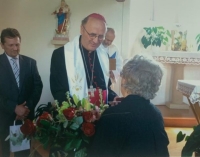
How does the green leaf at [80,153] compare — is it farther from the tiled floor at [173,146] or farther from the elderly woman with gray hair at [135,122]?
the tiled floor at [173,146]

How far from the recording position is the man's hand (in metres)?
2.31

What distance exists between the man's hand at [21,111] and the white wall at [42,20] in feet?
6.69

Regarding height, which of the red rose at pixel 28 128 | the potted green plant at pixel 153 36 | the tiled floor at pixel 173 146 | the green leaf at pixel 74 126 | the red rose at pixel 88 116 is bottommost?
the tiled floor at pixel 173 146

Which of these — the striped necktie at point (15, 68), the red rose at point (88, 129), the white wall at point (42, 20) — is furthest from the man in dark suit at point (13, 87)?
the white wall at point (42, 20)

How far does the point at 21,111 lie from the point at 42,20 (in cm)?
242

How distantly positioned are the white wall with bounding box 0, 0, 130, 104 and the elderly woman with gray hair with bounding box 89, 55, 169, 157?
3.16 meters

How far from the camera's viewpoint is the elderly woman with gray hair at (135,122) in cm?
130

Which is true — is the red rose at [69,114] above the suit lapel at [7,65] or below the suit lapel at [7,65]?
below

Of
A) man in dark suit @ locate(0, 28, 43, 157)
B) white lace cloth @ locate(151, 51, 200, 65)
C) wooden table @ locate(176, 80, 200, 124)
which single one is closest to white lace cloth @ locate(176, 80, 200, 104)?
wooden table @ locate(176, 80, 200, 124)

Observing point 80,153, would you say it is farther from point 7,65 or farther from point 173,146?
point 173,146

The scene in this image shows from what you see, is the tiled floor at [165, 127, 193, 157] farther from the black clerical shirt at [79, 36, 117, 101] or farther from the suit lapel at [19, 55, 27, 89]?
the suit lapel at [19, 55, 27, 89]

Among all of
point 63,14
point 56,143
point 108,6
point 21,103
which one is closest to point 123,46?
point 108,6

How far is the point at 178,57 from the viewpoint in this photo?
18.3 feet

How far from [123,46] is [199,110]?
1.53 metres
